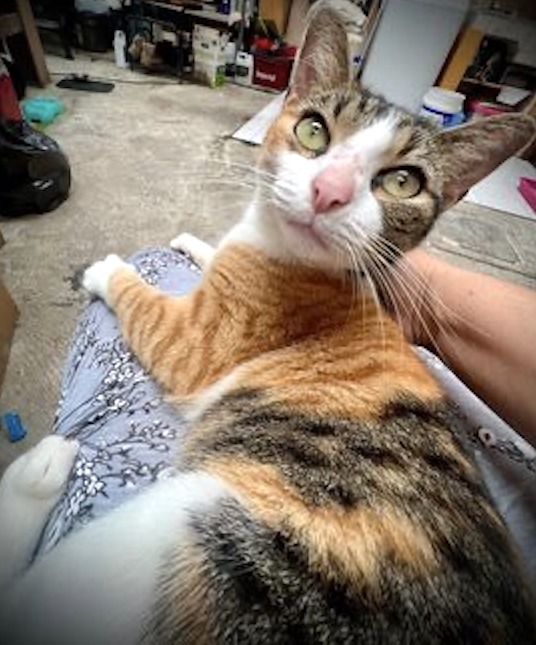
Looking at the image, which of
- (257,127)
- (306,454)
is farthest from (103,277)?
(257,127)

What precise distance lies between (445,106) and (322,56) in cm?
304

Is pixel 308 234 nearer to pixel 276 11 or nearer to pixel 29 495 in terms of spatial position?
pixel 29 495

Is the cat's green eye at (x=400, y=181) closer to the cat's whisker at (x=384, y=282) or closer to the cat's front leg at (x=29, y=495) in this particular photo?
the cat's whisker at (x=384, y=282)

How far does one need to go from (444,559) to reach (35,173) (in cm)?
198

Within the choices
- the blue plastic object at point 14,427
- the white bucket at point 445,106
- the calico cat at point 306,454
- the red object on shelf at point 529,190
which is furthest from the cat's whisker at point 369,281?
the white bucket at point 445,106

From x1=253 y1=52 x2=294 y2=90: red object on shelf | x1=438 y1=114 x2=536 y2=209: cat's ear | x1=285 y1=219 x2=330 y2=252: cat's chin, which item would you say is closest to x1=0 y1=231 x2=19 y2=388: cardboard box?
x1=285 y1=219 x2=330 y2=252: cat's chin

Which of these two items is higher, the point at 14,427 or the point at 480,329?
the point at 480,329

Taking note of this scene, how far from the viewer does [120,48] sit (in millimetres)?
3465

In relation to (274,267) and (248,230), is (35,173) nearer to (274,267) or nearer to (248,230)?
(248,230)

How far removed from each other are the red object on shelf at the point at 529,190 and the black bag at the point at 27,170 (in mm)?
3085

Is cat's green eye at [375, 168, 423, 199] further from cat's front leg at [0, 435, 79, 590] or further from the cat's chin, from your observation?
cat's front leg at [0, 435, 79, 590]

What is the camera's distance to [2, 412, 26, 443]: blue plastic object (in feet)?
3.91

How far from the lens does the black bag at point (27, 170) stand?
1.76 meters

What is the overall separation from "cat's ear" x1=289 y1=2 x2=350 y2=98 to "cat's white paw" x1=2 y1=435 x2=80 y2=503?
0.84 m
